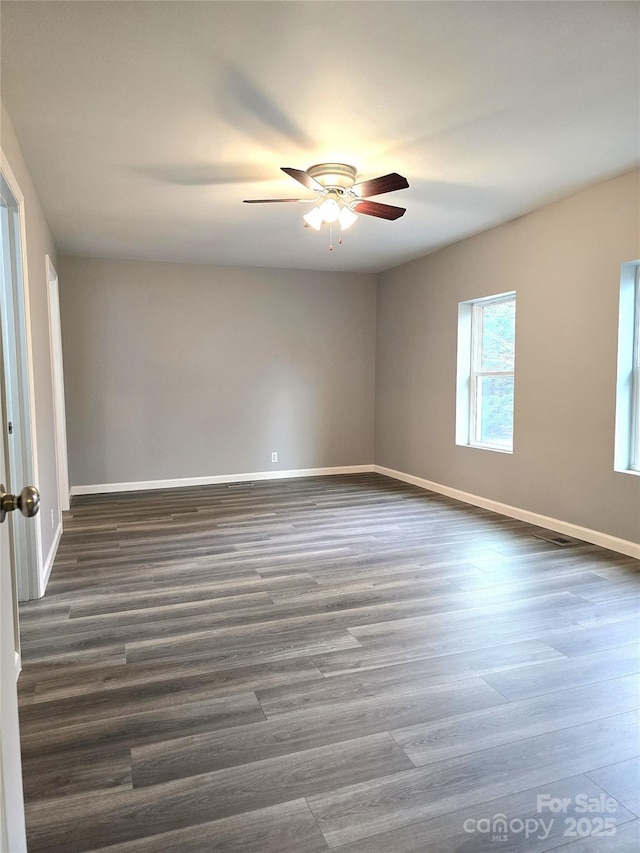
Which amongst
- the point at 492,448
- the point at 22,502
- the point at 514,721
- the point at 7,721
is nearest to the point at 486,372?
the point at 492,448

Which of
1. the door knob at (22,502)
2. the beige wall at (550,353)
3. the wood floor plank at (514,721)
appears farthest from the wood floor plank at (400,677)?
the beige wall at (550,353)

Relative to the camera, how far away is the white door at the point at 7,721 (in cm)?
96

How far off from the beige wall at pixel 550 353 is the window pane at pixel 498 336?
230mm

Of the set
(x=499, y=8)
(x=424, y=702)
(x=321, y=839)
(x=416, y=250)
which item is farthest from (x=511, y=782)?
(x=416, y=250)

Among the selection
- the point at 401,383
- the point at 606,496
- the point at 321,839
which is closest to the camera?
the point at 321,839

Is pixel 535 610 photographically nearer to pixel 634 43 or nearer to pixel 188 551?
pixel 188 551

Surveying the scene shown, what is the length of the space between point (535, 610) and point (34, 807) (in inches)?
94.0

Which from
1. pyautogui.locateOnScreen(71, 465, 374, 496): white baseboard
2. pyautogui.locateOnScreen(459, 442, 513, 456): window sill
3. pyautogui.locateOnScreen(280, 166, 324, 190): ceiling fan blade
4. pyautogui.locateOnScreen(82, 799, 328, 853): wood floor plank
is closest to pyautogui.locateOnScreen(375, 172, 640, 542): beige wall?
pyautogui.locateOnScreen(459, 442, 513, 456): window sill

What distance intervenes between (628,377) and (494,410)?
1.51 m

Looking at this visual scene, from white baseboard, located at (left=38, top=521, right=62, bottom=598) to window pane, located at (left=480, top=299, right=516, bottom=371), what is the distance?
13.4ft

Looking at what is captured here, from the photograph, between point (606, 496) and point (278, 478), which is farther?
point (278, 478)

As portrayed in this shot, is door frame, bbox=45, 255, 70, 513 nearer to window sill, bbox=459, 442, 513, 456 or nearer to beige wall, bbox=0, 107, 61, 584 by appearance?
beige wall, bbox=0, 107, 61, 584

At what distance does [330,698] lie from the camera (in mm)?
2088

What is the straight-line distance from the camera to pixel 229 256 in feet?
19.2
